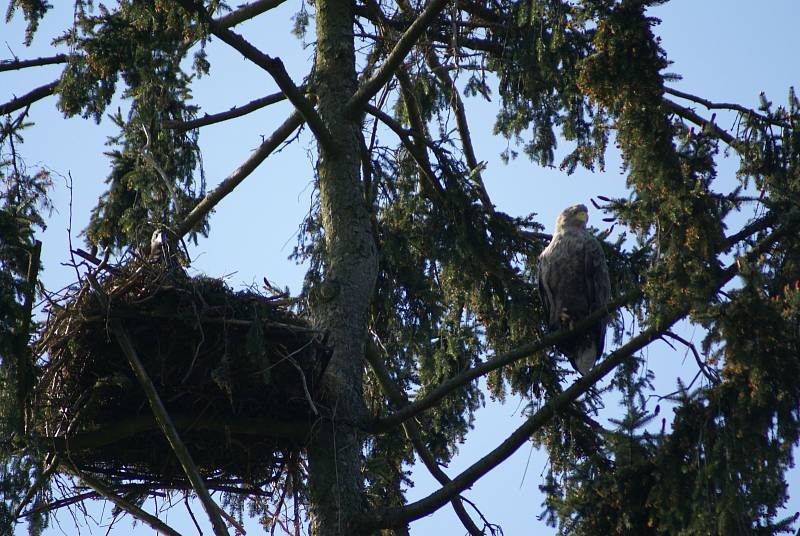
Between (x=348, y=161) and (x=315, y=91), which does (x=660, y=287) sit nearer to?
(x=348, y=161)

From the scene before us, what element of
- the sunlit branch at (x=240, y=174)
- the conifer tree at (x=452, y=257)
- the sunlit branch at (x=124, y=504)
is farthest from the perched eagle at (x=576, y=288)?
the sunlit branch at (x=124, y=504)

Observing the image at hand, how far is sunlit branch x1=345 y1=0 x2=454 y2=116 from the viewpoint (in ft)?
24.1

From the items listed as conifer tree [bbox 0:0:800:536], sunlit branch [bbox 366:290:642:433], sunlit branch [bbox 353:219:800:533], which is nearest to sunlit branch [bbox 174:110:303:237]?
conifer tree [bbox 0:0:800:536]

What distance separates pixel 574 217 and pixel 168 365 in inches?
158

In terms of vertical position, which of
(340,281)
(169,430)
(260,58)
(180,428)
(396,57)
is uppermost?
(396,57)

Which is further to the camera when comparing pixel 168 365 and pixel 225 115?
pixel 225 115

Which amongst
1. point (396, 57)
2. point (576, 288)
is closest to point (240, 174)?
point (396, 57)

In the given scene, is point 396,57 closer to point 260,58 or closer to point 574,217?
point 260,58

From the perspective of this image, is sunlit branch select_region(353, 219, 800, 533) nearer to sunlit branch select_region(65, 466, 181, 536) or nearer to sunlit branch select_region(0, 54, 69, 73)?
sunlit branch select_region(65, 466, 181, 536)

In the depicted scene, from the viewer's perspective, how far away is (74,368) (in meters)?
6.69

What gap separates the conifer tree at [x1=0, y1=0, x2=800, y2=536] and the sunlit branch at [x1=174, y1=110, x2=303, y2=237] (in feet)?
0.06

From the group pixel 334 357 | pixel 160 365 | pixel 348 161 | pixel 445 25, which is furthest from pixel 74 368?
pixel 445 25

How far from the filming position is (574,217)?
9.36 m

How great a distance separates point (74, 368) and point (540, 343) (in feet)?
8.95
